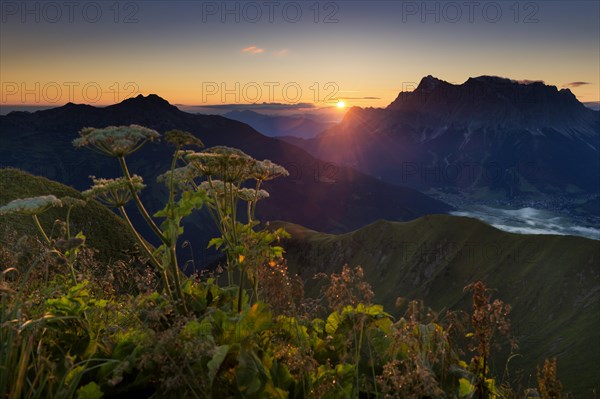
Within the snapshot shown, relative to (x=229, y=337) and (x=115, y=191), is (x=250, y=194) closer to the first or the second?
(x=115, y=191)

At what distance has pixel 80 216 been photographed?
135ft

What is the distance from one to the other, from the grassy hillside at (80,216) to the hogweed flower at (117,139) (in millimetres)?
31086

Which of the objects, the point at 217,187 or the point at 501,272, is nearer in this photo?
the point at 217,187

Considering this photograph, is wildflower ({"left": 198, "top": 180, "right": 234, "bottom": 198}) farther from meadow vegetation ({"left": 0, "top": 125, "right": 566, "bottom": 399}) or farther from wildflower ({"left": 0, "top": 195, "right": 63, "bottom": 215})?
wildflower ({"left": 0, "top": 195, "right": 63, "bottom": 215})

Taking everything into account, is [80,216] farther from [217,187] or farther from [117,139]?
[117,139]

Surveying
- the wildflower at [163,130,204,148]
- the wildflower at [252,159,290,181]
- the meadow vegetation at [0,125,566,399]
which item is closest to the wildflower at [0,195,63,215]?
the meadow vegetation at [0,125,566,399]

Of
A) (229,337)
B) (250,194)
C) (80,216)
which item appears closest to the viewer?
(229,337)

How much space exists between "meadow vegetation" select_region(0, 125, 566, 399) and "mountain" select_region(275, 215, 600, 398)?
222 feet

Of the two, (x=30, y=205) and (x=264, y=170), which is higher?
(x=264, y=170)

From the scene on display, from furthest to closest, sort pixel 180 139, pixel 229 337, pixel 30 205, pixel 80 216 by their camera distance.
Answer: pixel 80 216 < pixel 180 139 < pixel 30 205 < pixel 229 337

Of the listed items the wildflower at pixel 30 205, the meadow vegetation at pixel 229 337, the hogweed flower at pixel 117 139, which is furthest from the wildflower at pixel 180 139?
the wildflower at pixel 30 205

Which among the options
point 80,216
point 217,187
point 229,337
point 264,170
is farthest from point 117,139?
point 80,216

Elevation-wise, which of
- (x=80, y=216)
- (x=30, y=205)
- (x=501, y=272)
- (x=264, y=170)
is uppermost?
(x=264, y=170)

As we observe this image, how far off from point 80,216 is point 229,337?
1602 inches
